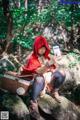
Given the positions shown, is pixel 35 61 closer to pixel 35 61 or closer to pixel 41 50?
pixel 35 61

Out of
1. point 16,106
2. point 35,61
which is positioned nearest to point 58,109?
point 16,106

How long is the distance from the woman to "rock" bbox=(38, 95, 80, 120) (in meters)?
0.17

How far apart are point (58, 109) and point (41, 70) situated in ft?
2.68

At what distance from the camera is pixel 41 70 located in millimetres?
5773

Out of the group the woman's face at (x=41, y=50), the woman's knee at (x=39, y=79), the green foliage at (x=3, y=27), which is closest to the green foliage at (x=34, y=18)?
the green foliage at (x=3, y=27)

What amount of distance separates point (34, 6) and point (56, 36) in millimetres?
1367

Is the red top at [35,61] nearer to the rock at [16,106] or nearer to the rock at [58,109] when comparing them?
the rock at [16,106]

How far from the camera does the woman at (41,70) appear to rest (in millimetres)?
5773

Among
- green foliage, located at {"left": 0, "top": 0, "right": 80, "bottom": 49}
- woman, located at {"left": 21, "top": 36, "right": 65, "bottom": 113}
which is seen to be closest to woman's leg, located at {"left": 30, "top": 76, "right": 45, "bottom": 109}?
woman, located at {"left": 21, "top": 36, "right": 65, "bottom": 113}

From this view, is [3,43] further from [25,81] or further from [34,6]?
[25,81]

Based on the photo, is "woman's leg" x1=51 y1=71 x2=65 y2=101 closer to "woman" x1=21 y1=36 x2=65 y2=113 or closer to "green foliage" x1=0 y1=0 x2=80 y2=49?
"woman" x1=21 y1=36 x2=65 y2=113

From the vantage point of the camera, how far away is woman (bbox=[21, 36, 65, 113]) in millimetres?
5773

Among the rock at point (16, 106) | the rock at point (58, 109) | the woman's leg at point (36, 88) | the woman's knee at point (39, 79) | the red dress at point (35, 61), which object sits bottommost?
the rock at point (58, 109)

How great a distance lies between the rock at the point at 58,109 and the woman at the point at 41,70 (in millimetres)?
165
